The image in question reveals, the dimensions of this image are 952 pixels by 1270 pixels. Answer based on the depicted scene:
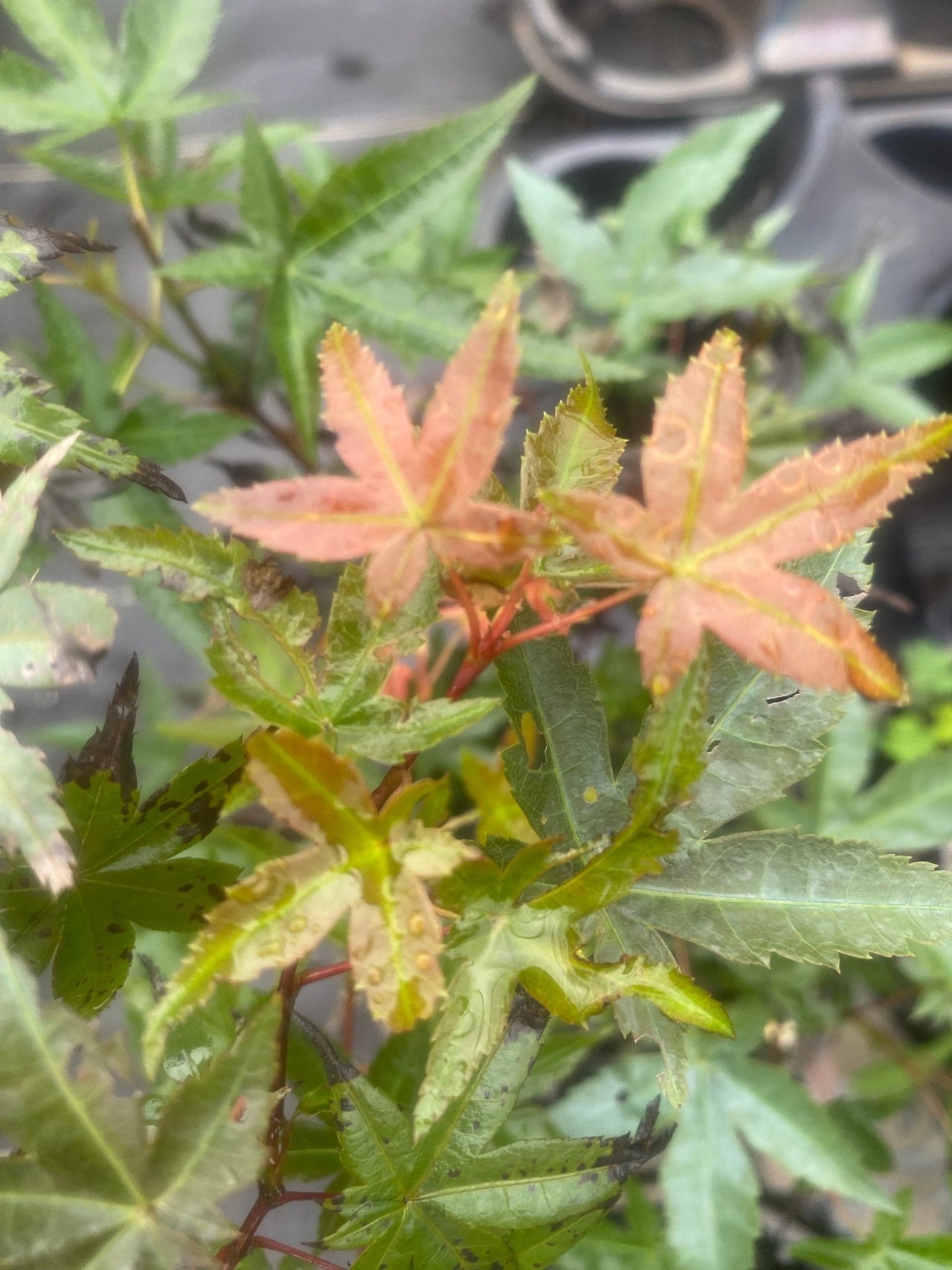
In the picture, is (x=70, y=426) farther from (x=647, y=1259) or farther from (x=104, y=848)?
(x=647, y=1259)

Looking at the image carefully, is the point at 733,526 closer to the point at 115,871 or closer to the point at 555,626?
the point at 555,626

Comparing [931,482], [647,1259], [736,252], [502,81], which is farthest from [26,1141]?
[502,81]

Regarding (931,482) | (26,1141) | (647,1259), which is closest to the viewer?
(26,1141)

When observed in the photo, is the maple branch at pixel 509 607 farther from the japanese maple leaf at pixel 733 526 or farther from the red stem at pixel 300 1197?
the red stem at pixel 300 1197

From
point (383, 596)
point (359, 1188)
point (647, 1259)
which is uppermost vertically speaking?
point (383, 596)

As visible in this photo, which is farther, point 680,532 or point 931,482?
point 931,482

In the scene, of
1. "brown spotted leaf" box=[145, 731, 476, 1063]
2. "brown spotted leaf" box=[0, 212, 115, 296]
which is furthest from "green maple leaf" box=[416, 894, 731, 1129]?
"brown spotted leaf" box=[0, 212, 115, 296]

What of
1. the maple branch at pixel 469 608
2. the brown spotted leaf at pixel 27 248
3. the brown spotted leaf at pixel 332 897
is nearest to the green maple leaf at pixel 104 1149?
the brown spotted leaf at pixel 332 897
